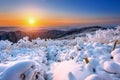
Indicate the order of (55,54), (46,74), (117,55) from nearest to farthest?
(117,55), (46,74), (55,54)

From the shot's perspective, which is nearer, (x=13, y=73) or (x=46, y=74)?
(x=13, y=73)

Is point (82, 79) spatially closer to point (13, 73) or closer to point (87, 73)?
point (87, 73)

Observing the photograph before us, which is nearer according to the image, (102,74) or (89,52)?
(102,74)

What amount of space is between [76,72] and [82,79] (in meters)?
0.59

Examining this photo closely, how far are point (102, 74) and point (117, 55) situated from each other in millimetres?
941

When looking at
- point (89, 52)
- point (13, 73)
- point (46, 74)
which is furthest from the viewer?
point (89, 52)

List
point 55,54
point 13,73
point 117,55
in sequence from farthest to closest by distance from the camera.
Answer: point 55,54, point 117,55, point 13,73

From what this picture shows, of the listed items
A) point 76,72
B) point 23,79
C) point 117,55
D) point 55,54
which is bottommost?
point 55,54

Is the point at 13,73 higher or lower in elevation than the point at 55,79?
higher

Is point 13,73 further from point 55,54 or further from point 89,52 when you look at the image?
point 55,54

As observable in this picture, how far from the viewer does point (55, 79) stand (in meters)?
5.48

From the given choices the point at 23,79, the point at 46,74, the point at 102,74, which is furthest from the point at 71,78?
the point at 46,74

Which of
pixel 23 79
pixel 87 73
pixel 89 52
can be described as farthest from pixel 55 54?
pixel 23 79

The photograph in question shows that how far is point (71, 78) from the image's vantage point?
12.0 feet
